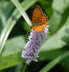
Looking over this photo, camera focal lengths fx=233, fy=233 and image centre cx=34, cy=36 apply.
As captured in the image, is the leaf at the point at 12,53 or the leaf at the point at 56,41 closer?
the leaf at the point at 12,53

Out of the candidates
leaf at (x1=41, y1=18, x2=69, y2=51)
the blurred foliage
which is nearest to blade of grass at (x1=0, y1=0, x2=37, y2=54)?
the blurred foliage

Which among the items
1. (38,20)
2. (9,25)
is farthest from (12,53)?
(38,20)

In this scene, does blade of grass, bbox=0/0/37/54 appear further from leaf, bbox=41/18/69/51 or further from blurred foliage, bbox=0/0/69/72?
leaf, bbox=41/18/69/51

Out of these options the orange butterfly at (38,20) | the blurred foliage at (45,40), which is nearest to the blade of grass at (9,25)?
the blurred foliage at (45,40)

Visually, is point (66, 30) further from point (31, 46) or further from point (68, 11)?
point (31, 46)

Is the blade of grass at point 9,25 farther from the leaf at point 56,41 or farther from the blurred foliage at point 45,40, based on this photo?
the leaf at point 56,41

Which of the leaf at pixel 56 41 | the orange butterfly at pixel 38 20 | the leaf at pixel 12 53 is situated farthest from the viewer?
the leaf at pixel 56 41

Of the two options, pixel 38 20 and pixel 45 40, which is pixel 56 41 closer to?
pixel 45 40

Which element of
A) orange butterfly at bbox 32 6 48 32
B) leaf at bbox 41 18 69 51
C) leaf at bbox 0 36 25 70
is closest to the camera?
orange butterfly at bbox 32 6 48 32

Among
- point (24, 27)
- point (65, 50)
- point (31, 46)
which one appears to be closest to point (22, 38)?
point (24, 27)
